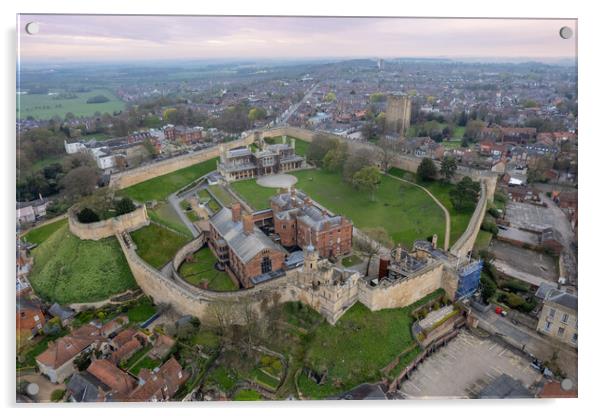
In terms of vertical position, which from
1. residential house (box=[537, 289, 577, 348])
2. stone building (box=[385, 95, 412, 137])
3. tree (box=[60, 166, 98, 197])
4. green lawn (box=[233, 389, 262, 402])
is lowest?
green lawn (box=[233, 389, 262, 402])

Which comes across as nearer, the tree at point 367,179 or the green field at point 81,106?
the green field at point 81,106

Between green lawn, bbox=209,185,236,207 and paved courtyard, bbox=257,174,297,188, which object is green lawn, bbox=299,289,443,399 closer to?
green lawn, bbox=209,185,236,207

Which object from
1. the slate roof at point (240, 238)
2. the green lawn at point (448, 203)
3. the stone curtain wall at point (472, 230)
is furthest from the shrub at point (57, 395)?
the green lawn at point (448, 203)

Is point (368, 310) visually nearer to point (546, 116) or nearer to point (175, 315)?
point (175, 315)

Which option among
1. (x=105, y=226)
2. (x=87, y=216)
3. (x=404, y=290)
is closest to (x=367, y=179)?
(x=404, y=290)

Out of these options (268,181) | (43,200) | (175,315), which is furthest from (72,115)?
(175,315)

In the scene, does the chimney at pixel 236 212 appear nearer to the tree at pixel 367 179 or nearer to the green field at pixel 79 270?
the green field at pixel 79 270

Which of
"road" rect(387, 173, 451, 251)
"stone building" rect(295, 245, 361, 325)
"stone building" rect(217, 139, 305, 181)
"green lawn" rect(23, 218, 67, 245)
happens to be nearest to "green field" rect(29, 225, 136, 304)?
"green lawn" rect(23, 218, 67, 245)
